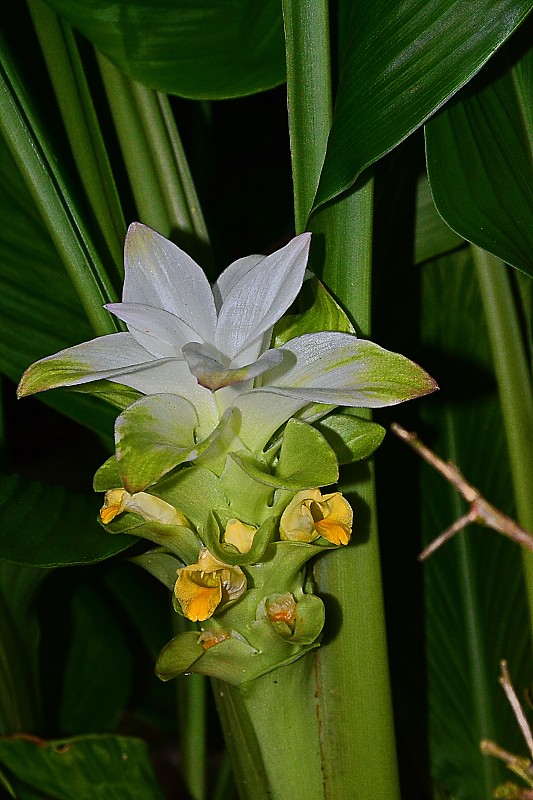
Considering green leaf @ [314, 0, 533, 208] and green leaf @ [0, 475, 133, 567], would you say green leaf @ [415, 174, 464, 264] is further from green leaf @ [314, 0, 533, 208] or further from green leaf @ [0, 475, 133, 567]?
green leaf @ [0, 475, 133, 567]

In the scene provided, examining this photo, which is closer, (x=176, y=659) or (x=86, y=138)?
(x=176, y=659)

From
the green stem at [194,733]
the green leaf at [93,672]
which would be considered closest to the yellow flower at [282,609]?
the green stem at [194,733]

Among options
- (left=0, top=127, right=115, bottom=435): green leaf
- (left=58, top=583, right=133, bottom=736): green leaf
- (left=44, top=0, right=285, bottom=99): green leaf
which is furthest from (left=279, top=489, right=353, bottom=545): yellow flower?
(left=58, top=583, right=133, bottom=736): green leaf

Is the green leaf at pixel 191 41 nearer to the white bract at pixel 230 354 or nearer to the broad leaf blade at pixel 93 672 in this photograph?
the white bract at pixel 230 354

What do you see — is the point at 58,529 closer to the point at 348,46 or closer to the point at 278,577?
the point at 278,577

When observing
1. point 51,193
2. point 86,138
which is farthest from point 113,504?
point 86,138

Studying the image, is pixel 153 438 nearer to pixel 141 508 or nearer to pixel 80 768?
pixel 141 508
